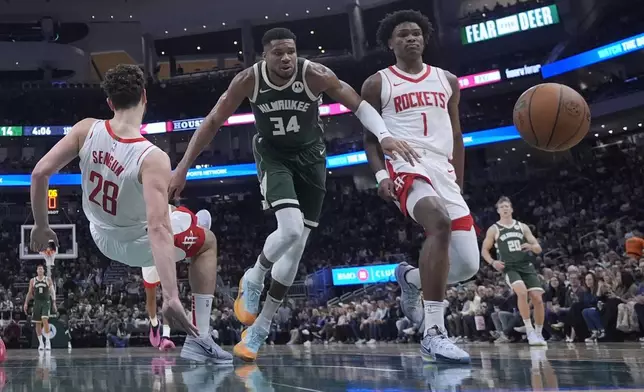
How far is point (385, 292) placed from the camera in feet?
65.8

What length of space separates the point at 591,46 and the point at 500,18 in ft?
14.6

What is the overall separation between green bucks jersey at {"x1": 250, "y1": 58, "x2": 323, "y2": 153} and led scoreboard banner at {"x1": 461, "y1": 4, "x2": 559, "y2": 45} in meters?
25.1

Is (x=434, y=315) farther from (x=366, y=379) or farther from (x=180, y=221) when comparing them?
(x=180, y=221)

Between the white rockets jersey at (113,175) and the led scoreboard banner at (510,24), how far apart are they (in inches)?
1049

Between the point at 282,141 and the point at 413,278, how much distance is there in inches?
54.2

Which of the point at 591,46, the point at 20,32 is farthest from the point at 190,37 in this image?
the point at 591,46

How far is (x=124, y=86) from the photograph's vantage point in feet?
12.4

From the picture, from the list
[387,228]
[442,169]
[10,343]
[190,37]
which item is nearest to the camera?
[442,169]

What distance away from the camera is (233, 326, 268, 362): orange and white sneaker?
4.93 meters

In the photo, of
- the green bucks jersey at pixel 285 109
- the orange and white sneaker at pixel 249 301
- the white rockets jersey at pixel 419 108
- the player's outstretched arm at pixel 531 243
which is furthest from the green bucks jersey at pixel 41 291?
the white rockets jersey at pixel 419 108

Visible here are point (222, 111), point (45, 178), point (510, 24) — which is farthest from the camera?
point (510, 24)

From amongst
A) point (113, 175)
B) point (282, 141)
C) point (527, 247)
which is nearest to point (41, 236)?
point (113, 175)

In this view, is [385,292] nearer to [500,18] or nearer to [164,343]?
[164,343]

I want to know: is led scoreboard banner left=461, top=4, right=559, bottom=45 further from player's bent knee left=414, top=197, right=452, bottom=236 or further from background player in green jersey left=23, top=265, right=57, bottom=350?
player's bent knee left=414, top=197, right=452, bottom=236
